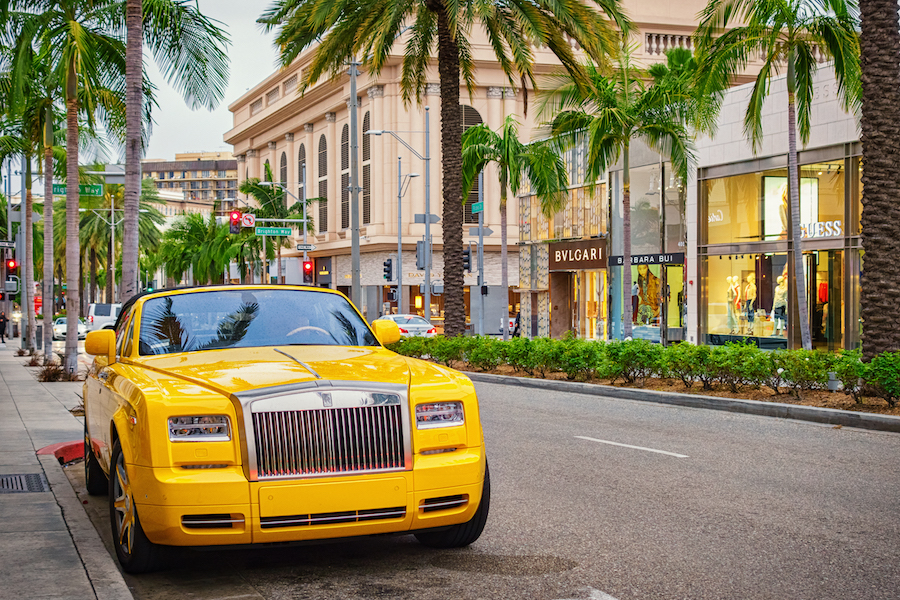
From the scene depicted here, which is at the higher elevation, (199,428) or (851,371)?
(199,428)

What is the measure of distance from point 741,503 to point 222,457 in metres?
4.45

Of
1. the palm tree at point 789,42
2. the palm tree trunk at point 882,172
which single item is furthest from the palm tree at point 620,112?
the palm tree trunk at point 882,172

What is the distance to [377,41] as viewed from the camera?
2369cm

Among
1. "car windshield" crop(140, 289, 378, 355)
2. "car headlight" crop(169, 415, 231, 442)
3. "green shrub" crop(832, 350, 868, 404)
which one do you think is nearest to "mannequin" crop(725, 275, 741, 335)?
"green shrub" crop(832, 350, 868, 404)

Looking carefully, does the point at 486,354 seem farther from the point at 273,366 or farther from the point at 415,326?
the point at 415,326

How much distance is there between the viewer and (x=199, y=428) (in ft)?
17.7

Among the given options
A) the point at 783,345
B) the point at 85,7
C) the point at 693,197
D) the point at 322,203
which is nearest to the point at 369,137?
the point at 322,203

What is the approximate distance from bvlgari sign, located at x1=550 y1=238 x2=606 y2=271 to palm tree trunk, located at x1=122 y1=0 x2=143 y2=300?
25.9 metres

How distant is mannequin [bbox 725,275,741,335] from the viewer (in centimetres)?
3106

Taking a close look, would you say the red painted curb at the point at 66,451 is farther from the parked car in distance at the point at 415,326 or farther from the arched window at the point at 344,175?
the arched window at the point at 344,175

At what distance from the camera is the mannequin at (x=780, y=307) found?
95.1 ft

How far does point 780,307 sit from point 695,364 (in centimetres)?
1312

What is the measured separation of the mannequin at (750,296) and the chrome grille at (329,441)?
26.4 m

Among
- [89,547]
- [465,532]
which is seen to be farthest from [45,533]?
[465,532]
